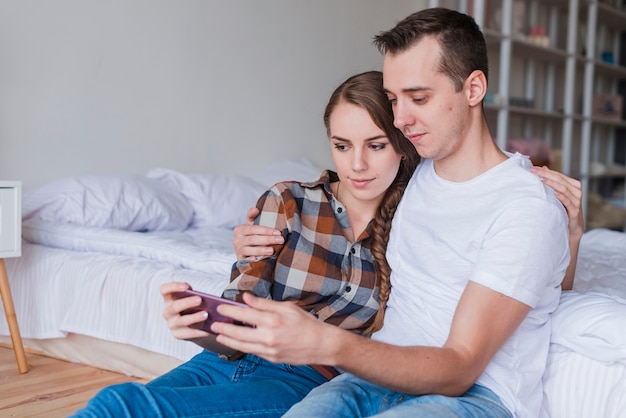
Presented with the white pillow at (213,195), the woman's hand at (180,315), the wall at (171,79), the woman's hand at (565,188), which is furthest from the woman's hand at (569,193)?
the wall at (171,79)

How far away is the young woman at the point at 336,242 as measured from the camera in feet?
4.24

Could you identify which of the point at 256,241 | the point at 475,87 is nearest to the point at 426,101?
the point at 475,87

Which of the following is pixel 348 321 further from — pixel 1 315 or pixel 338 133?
pixel 1 315

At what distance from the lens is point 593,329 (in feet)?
4.09

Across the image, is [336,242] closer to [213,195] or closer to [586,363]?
[586,363]

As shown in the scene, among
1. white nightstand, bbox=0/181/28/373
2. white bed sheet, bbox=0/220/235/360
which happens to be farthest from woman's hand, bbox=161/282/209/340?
white nightstand, bbox=0/181/28/373

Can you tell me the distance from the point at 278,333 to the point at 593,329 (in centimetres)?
63

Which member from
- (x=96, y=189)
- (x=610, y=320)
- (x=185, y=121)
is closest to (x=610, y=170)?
(x=185, y=121)

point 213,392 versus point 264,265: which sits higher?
point 264,265

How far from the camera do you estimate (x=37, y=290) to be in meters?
2.38

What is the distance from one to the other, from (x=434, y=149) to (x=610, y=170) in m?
5.13

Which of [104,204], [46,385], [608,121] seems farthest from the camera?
[608,121]

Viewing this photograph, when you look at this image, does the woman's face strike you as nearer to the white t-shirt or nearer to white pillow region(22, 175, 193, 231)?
the white t-shirt

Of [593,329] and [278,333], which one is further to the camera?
[593,329]
